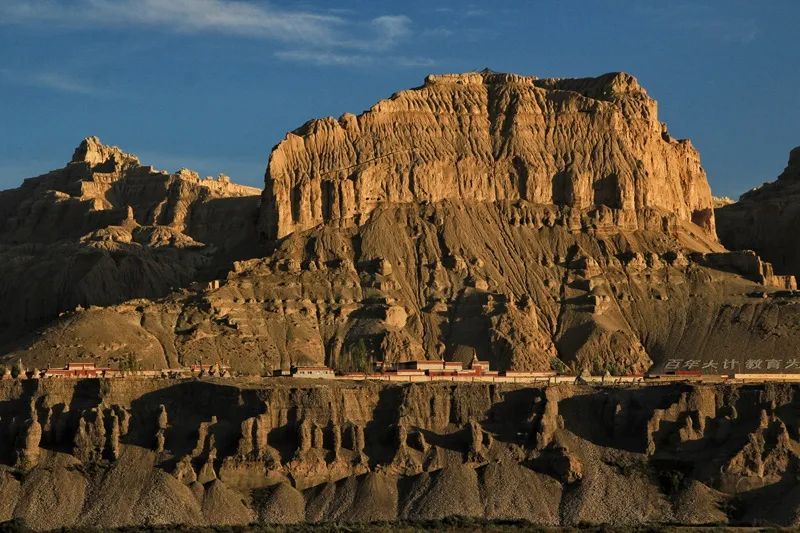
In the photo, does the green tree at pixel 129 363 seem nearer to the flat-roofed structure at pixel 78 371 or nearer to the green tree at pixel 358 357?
the flat-roofed structure at pixel 78 371

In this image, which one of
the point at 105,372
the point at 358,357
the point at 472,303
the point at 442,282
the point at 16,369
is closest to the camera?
the point at 105,372

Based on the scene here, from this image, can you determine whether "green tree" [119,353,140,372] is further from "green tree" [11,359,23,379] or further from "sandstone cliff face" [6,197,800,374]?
"green tree" [11,359,23,379]

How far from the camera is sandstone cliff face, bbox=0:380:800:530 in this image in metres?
132

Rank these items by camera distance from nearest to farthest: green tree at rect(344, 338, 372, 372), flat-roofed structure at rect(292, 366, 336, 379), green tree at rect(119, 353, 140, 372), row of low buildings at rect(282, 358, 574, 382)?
1. flat-roofed structure at rect(292, 366, 336, 379)
2. row of low buildings at rect(282, 358, 574, 382)
3. green tree at rect(119, 353, 140, 372)
4. green tree at rect(344, 338, 372, 372)

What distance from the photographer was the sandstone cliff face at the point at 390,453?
131625 millimetres

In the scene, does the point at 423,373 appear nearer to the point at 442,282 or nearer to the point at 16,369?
the point at 16,369

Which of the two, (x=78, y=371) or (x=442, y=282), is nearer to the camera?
(x=78, y=371)

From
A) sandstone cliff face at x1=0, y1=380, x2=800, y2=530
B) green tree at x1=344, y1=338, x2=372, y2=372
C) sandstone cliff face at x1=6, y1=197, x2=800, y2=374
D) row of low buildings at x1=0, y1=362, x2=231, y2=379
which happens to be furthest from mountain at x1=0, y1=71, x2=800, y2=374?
sandstone cliff face at x1=0, y1=380, x2=800, y2=530

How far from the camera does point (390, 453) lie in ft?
454

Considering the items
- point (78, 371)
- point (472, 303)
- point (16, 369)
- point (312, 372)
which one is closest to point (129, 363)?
point (16, 369)

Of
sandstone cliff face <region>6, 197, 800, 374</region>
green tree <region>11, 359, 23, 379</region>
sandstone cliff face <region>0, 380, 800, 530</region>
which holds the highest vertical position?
sandstone cliff face <region>6, 197, 800, 374</region>

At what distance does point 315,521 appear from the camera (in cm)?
13025

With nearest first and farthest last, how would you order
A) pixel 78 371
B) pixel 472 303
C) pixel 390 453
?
pixel 390 453
pixel 78 371
pixel 472 303

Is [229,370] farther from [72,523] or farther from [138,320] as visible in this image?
[72,523]
